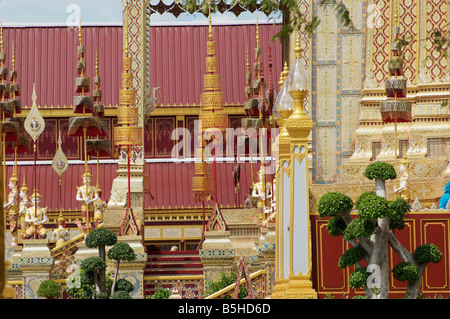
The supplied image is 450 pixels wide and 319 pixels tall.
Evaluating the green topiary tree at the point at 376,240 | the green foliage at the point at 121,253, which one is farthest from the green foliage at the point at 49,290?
the green topiary tree at the point at 376,240

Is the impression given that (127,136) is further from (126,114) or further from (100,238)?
(100,238)

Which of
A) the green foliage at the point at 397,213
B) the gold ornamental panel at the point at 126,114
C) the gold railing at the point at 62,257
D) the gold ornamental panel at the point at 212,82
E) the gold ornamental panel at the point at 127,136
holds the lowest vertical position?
the gold railing at the point at 62,257

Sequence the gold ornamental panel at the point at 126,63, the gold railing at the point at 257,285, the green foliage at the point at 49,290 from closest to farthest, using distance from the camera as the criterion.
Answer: the gold railing at the point at 257,285 → the green foliage at the point at 49,290 → the gold ornamental panel at the point at 126,63

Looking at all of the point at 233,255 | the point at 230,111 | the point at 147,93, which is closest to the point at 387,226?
the point at 233,255

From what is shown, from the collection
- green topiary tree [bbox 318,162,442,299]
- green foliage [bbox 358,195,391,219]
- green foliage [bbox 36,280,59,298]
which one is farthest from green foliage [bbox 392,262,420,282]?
green foliage [bbox 36,280,59,298]

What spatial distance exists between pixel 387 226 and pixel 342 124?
10.1m

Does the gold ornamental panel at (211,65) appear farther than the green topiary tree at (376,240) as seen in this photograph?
Yes

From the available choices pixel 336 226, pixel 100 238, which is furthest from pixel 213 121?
pixel 336 226

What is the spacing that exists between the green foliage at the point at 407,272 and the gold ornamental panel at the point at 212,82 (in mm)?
9072

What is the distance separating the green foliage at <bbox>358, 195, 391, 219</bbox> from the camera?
1088 centimetres

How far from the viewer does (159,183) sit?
85.9ft

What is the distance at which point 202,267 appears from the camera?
57.4ft

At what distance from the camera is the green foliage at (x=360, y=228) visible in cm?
1096

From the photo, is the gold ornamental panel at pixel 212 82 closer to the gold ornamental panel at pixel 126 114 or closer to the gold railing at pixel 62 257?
the gold ornamental panel at pixel 126 114
